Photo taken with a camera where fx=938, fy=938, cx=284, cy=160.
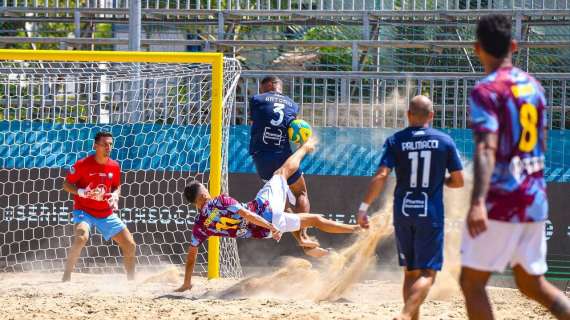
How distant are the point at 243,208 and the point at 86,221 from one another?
2.65 m

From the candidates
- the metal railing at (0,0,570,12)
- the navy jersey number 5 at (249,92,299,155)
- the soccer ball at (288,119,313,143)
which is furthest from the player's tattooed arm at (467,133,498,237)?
the metal railing at (0,0,570,12)

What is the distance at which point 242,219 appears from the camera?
A: 30.1 ft

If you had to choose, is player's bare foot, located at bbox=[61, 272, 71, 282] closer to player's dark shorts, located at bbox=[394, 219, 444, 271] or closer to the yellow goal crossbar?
the yellow goal crossbar

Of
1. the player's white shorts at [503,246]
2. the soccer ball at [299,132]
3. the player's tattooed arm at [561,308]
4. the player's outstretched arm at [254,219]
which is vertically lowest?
the player's outstretched arm at [254,219]

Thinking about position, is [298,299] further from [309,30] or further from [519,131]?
[309,30]

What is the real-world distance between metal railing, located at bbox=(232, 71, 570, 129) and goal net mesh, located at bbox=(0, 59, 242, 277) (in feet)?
3.92

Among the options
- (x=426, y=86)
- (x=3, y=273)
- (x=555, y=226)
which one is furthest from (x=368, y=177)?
(x=3, y=273)

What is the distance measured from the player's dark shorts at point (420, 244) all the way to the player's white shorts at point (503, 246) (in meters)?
1.52

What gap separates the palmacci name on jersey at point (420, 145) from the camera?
691cm

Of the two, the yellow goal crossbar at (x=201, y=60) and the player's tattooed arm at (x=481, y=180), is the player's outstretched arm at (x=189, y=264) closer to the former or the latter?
the yellow goal crossbar at (x=201, y=60)

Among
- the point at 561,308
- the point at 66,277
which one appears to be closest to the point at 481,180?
the point at 561,308

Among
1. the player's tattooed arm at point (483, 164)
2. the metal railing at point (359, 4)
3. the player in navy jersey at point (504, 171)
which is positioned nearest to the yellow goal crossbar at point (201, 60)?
the metal railing at point (359, 4)

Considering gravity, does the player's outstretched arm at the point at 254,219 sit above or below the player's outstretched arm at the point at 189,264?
above

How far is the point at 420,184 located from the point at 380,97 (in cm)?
622
